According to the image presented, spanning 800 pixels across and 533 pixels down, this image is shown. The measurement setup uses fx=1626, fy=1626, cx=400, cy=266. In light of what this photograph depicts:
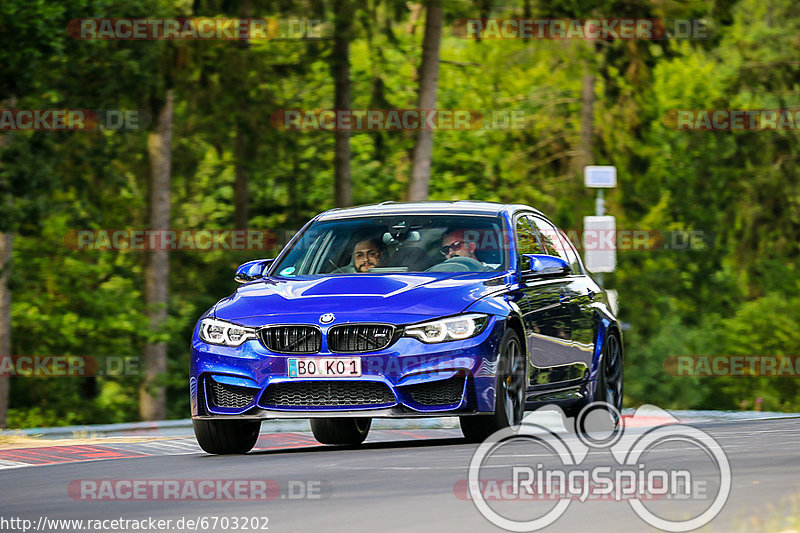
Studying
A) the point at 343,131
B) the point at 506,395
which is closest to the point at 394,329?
the point at 506,395

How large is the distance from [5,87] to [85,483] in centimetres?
1654

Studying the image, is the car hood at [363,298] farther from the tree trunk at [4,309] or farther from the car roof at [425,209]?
the tree trunk at [4,309]

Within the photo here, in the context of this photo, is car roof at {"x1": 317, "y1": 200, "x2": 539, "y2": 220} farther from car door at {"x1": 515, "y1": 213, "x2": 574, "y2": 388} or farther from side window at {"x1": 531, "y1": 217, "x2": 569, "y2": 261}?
side window at {"x1": 531, "y1": 217, "x2": 569, "y2": 261}

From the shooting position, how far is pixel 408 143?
119 feet

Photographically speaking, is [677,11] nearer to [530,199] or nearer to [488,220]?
[530,199]

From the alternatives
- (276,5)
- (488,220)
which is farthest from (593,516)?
(276,5)

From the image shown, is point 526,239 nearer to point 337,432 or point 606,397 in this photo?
point 606,397

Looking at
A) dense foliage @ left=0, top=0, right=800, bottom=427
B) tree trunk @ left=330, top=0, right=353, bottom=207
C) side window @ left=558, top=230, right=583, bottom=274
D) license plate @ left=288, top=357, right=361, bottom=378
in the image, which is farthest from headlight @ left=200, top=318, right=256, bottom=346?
tree trunk @ left=330, top=0, right=353, bottom=207

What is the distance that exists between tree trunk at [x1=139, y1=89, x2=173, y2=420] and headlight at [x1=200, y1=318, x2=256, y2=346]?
2367 centimetres

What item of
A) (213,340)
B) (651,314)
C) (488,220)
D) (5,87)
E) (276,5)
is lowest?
(651,314)

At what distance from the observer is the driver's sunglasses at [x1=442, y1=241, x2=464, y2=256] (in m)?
11.7

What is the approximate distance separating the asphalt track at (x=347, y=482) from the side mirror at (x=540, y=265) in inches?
51.2

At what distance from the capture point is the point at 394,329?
34.6 feet

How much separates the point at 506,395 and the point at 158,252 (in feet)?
81.9
